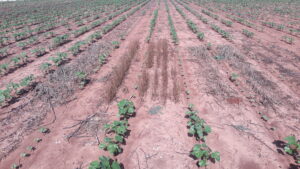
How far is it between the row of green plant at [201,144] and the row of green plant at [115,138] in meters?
1.90

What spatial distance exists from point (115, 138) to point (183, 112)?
2545 millimetres

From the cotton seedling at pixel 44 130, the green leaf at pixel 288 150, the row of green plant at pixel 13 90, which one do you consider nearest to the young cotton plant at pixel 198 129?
the green leaf at pixel 288 150

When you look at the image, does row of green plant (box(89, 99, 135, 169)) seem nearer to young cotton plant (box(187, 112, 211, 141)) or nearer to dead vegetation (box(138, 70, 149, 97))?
dead vegetation (box(138, 70, 149, 97))

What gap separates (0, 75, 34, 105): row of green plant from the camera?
6086 mm

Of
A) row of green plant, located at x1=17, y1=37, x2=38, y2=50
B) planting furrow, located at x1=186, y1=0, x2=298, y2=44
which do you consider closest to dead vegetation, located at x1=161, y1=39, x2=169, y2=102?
planting furrow, located at x1=186, y1=0, x2=298, y2=44

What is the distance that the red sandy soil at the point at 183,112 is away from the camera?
13.6ft

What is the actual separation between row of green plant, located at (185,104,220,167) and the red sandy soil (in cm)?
18

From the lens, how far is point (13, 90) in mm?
6988

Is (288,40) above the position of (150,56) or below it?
above

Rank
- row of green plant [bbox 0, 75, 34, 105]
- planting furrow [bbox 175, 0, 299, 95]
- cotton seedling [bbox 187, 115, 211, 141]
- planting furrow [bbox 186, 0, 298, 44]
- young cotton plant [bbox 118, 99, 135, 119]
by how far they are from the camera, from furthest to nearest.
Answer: planting furrow [bbox 186, 0, 298, 44], planting furrow [bbox 175, 0, 299, 95], row of green plant [bbox 0, 75, 34, 105], young cotton plant [bbox 118, 99, 135, 119], cotton seedling [bbox 187, 115, 211, 141]

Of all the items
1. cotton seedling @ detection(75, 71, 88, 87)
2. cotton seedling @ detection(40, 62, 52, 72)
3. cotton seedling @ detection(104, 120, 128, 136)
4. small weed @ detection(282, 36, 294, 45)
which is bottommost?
cotton seedling @ detection(104, 120, 128, 136)

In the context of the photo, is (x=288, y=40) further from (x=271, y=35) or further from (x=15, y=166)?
(x=15, y=166)

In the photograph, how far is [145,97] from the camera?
20.9 ft

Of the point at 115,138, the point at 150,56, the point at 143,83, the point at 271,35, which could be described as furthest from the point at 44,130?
the point at 271,35
